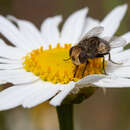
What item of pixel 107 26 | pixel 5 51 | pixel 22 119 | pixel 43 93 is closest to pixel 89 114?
pixel 22 119

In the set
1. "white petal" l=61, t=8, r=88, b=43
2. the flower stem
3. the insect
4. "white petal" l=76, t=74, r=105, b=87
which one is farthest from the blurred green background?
"white petal" l=76, t=74, r=105, b=87

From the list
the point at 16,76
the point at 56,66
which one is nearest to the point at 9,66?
the point at 16,76

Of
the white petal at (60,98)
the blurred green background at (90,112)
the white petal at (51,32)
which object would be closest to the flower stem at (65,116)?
the white petal at (60,98)

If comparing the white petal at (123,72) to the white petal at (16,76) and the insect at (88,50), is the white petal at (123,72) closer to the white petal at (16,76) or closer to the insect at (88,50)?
the insect at (88,50)

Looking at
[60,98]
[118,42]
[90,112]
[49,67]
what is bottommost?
[90,112]

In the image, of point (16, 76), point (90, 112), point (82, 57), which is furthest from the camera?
point (90, 112)

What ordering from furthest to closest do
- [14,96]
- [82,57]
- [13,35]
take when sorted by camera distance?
[13,35], [82,57], [14,96]

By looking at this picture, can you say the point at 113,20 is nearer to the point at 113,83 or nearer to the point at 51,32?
the point at 51,32

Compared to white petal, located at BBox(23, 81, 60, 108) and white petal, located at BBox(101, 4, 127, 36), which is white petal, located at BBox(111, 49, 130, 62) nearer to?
white petal, located at BBox(101, 4, 127, 36)
